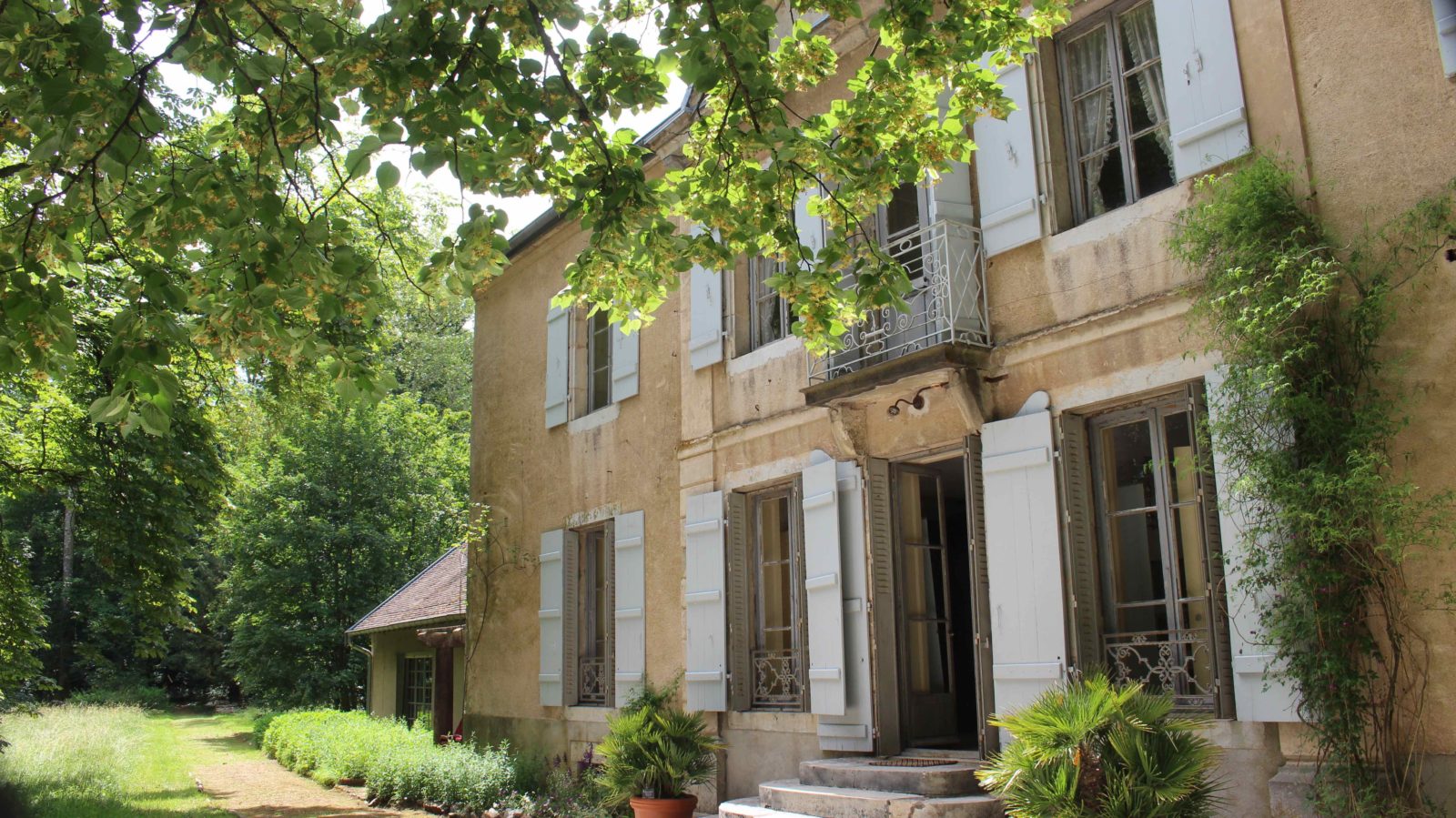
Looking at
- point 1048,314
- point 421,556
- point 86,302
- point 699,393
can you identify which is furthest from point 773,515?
point 421,556

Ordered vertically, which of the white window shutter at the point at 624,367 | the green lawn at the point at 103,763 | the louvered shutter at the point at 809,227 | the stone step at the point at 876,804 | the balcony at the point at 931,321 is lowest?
the green lawn at the point at 103,763

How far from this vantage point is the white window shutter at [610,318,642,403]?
1076cm

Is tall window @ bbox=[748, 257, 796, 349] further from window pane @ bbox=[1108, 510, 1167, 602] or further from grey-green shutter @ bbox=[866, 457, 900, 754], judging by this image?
window pane @ bbox=[1108, 510, 1167, 602]

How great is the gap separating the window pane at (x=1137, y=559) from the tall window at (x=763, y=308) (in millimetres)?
3434

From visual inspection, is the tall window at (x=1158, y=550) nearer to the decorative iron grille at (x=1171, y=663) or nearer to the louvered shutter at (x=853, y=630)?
the decorative iron grille at (x=1171, y=663)

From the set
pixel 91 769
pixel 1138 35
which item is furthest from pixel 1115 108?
pixel 91 769

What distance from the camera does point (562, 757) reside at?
10.8 m

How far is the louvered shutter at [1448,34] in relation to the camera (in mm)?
5164

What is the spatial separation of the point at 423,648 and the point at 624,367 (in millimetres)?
10736

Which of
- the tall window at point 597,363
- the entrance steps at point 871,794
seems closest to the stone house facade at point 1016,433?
the entrance steps at point 871,794

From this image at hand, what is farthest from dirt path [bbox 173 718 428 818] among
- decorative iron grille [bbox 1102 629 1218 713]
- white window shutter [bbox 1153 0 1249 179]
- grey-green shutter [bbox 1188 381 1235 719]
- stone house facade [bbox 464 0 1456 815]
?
white window shutter [bbox 1153 0 1249 179]

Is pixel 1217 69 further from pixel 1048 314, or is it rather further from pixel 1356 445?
pixel 1356 445

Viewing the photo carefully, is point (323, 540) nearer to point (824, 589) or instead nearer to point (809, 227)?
point (809, 227)

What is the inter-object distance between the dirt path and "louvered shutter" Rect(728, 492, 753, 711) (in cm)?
455
